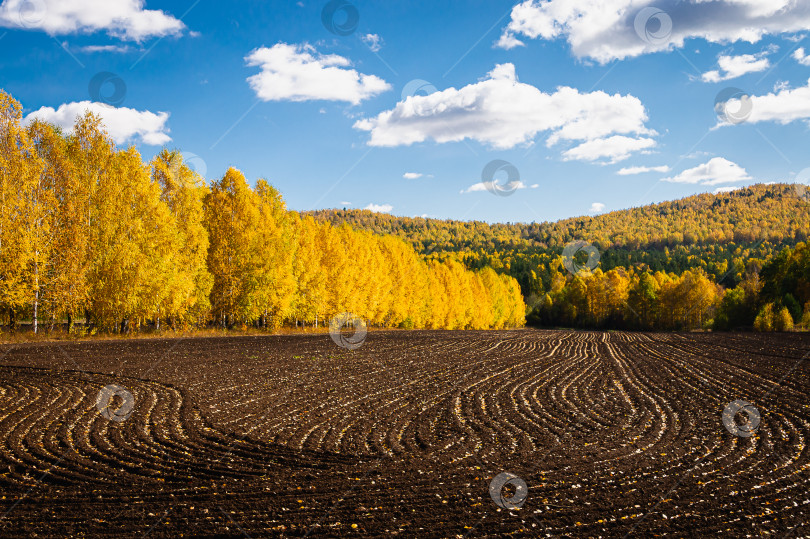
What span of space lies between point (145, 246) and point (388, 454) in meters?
30.2

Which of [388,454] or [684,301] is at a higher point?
[684,301]

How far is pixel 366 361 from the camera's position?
92.2 feet

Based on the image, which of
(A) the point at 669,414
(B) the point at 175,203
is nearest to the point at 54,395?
(A) the point at 669,414

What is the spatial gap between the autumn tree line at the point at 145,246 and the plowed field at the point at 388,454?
387 inches

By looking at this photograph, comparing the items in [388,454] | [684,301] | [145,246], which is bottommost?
[388,454]

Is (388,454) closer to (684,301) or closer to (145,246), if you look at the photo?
(145,246)

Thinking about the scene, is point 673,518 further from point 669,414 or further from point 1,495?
point 1,495

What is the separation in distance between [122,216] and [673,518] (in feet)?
118

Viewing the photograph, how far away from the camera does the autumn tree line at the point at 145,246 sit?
97.5 ft

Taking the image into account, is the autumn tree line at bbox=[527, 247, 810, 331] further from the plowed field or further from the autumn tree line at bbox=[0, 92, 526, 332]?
the plowed field

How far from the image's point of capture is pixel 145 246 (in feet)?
114

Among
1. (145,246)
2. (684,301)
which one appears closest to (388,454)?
(145,246)

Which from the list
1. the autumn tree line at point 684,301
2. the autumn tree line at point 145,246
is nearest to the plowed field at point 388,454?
the autumn tree line at point 145,246

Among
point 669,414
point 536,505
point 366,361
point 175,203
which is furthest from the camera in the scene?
point 175,203
